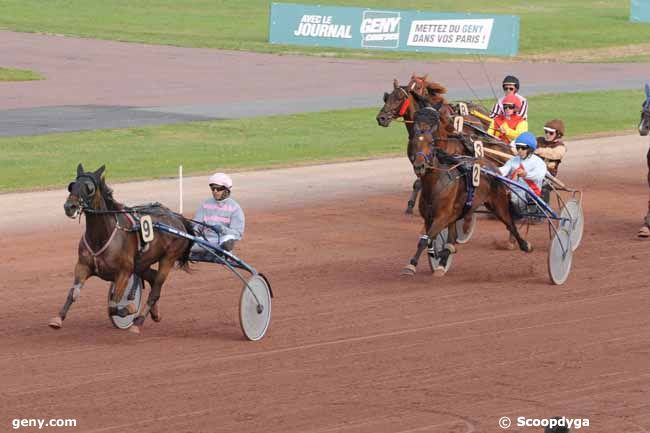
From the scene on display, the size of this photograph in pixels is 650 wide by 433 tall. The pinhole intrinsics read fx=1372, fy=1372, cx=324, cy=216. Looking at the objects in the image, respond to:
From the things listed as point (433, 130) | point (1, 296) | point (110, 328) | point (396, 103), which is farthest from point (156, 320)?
point (396, 103)

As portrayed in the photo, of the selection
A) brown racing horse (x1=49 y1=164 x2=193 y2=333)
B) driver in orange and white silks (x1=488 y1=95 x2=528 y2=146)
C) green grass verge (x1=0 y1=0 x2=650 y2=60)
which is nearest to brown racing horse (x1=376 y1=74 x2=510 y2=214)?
driver in orange and white silks (x1=488 y1=95 x2=528 y2=146)

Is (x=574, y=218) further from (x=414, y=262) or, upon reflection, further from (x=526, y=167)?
(x=414, y=262)

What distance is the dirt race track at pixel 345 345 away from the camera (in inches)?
363

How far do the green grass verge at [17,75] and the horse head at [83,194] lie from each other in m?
25.0

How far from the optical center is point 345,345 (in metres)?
11.3

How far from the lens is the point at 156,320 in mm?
11664

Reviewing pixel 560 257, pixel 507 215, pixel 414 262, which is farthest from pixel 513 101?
pixel 414 262

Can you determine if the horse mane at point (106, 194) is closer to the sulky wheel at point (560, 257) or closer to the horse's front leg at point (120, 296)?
the horse's front leg at point (120, 296)

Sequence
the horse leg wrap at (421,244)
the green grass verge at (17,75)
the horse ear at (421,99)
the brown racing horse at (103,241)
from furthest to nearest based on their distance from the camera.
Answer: the green grass verge at (17,75) < the horse ear at (421,99) < the horse leg wrap at (421,244) < the brown racing horse at (103,241)

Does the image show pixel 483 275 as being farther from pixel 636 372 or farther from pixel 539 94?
pixel 539 94

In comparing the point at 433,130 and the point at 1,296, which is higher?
the point at 433,130

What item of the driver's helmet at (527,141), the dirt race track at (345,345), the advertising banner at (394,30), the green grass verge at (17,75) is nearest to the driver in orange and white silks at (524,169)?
the driver's helmet at (527,141)

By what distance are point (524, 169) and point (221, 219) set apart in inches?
171

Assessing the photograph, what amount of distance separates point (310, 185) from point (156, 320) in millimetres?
9097
